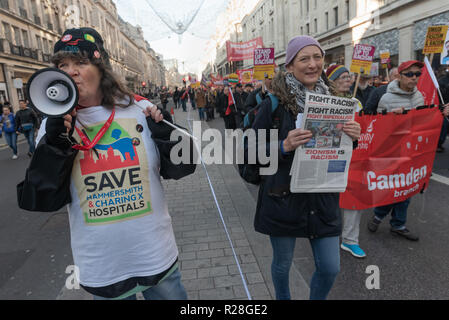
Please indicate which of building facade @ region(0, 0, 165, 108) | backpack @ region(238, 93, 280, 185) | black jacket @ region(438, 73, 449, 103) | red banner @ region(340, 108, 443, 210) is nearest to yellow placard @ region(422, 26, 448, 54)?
red banner @ region(340, 108, 443, 210)

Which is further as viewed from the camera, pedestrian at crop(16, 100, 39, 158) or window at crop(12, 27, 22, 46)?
window at crop(12, 27, 22, 46)

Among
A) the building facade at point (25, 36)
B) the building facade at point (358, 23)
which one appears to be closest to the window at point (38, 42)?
the building facade at point (25, 36)

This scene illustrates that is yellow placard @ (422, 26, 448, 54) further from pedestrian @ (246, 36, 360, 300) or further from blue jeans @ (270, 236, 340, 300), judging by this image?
blue jeans @ (270, 236, 340, 300)

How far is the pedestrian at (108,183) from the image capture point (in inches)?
59.8

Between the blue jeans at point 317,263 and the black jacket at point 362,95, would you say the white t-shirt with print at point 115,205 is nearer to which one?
the blue jeans at point 317,263

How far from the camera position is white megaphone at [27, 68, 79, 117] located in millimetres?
1249

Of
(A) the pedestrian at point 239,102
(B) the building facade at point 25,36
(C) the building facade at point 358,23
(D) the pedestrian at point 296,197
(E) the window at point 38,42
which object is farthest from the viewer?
(E) the window at point 38,42

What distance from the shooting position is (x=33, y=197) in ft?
4.68

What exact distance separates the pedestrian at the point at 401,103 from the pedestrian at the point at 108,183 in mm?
3127

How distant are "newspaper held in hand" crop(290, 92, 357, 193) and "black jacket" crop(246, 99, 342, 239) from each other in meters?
0.08

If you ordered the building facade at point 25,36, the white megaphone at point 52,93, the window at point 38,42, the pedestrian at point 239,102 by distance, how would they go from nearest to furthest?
the white megaphone at point 52,93, the pedestrian at point 239,102, the building facade at point 25,36, the window at point 38,42

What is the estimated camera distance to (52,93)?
1.26 meters

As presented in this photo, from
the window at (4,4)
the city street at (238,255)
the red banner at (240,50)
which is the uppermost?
the window at (4,4)
